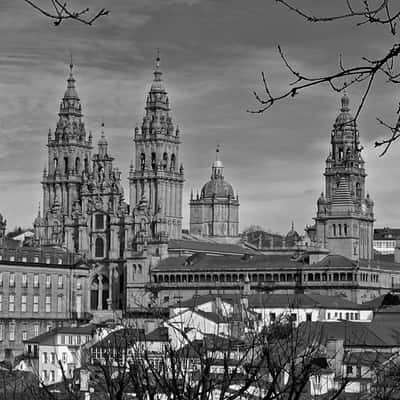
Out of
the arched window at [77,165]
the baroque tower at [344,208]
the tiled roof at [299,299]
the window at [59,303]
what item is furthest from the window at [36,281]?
the baroque tower at [344,208]

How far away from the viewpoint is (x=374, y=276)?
423 ft

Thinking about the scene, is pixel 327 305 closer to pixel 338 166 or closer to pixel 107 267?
pixel 107 267

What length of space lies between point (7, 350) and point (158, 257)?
100 ft

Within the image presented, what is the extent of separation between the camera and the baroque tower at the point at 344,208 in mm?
136000

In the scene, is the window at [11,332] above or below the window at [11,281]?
below

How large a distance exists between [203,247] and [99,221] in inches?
470

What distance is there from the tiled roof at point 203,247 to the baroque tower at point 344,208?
997 cm

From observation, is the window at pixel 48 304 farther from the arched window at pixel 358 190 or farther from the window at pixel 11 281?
the arched window at pixel 358 190

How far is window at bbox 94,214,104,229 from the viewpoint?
145 metres

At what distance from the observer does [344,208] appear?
139 metres

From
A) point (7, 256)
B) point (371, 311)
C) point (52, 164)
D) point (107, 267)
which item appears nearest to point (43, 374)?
point (371, 311)

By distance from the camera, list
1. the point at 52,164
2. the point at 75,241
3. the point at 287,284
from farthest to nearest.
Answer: the point at 52,164, the point at 75,241, the point at 287,284

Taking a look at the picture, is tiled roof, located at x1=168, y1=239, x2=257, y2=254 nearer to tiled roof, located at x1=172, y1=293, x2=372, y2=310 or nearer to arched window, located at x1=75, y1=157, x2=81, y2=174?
arched window, located at x1=75, y1=157, x2=81, y2=174

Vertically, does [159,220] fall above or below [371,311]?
above
